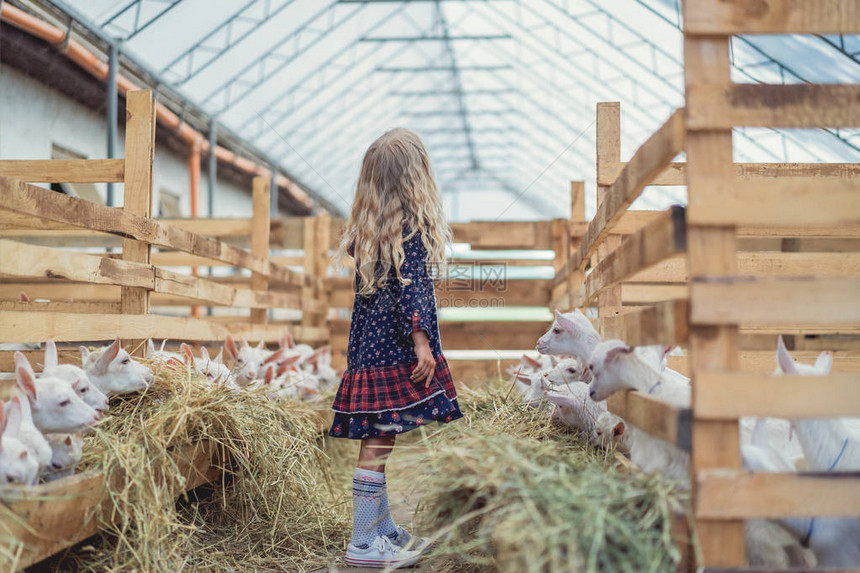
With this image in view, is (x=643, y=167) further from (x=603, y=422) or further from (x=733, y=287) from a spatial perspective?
(x=603, y=422)

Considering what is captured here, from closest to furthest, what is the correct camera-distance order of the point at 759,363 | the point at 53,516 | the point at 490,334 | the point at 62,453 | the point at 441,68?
1. the point at 53,516
2. the point at 62,453
3. the point at 759,363
4. the point at 490,334
5. the point at 441,68

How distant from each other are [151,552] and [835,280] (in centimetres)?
200

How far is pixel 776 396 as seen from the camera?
66.7 inches

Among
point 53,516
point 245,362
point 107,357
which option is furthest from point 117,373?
point 245,362

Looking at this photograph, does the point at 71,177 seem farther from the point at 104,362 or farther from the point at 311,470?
the point at 311,470

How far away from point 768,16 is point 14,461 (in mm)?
2152

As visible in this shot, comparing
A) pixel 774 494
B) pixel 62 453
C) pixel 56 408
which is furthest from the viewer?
pixel 56 408

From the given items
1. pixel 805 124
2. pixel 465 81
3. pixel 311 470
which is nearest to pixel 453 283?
pixel 311 470

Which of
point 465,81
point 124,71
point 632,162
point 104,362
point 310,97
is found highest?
point 465,81

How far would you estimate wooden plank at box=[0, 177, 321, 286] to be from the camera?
7.79 ft

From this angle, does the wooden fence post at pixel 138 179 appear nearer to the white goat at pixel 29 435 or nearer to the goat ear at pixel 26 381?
the goat ear at pixel 26 381

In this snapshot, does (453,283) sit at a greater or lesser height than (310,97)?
lesser

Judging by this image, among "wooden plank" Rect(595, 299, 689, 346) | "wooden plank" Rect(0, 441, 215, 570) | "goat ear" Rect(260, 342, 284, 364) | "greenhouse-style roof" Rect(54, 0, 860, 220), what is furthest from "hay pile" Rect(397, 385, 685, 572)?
"greenhouse-style roof" Rect(54, 0, 860, 220)

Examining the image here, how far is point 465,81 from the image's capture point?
14781mm
